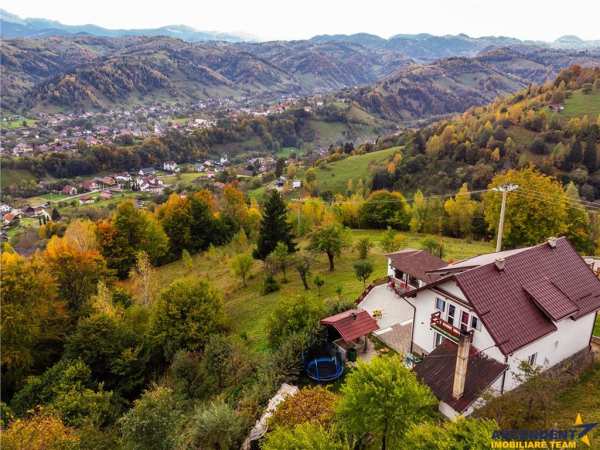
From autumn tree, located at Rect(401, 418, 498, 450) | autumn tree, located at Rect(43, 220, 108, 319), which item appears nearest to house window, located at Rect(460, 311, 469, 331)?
autumn tree, located at Rect(401, 418, 498, 450)

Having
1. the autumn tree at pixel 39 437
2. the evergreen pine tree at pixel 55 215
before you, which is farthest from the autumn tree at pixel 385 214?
the evergreen pine tree at pixel 55 215

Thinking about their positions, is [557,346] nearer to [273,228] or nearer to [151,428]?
[151,428]

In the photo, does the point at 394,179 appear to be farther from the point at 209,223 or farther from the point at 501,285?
the point at 501,285

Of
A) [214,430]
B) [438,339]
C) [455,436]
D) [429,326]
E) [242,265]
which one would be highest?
[455,436]

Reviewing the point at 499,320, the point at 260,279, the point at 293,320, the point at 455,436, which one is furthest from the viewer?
the point at 260,279

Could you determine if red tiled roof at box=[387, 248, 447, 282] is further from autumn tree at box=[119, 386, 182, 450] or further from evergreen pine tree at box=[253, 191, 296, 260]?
autumn tree at box=[119, 386, 182, 450]

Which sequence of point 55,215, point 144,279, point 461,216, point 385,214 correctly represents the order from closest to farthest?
point 144,279, point 461,216, point 385,214, point 55,215

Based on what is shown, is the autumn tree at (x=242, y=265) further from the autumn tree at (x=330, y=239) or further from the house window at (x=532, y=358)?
the house window at (x=532, y=358)

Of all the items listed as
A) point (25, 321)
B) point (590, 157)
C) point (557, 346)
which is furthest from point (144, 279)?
point (590, 157)
